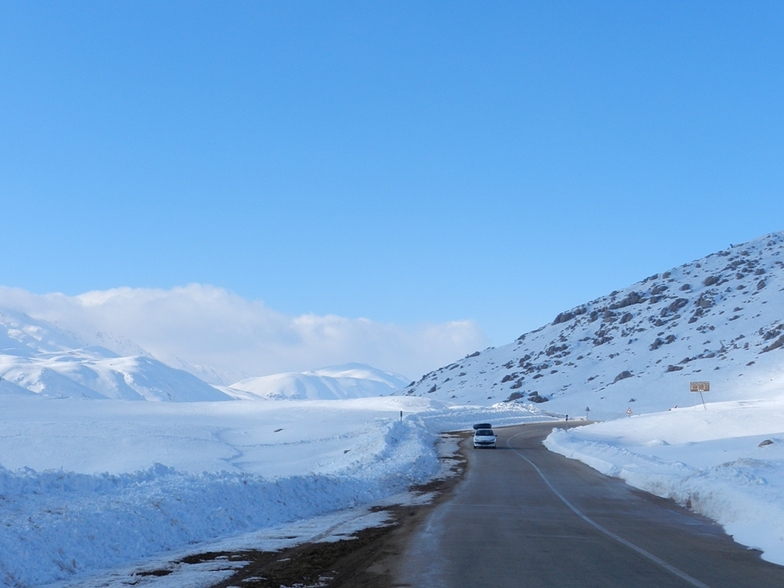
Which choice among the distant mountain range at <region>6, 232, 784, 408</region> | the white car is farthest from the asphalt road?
the distant mountain range at <region>6, 232, 784, 408</region>

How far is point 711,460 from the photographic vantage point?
30188 millimetres

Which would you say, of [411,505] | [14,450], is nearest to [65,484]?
[411,505]

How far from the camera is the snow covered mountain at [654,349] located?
89.9m

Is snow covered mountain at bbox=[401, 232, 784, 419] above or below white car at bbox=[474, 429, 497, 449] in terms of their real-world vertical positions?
above

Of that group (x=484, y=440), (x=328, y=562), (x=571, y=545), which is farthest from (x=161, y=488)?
(x=484, y=440)

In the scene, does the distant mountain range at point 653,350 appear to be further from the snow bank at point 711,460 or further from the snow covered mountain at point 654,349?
the snow bank at point 711,460

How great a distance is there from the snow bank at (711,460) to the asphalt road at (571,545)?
2.00 feet

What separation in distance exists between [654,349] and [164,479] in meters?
110

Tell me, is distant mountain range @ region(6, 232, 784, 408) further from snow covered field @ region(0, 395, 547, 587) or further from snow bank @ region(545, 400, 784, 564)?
snow covered field @ region(0, 395, 547, 587)

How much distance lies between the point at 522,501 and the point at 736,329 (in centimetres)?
10418

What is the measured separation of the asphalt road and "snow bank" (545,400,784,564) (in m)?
0.61

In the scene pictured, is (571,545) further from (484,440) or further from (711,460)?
(484,440)

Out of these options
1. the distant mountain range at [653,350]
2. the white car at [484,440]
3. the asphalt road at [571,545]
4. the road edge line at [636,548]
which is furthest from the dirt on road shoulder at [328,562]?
the distant mountain range at [653,350]

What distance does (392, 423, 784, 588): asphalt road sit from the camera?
9281 millimetres
